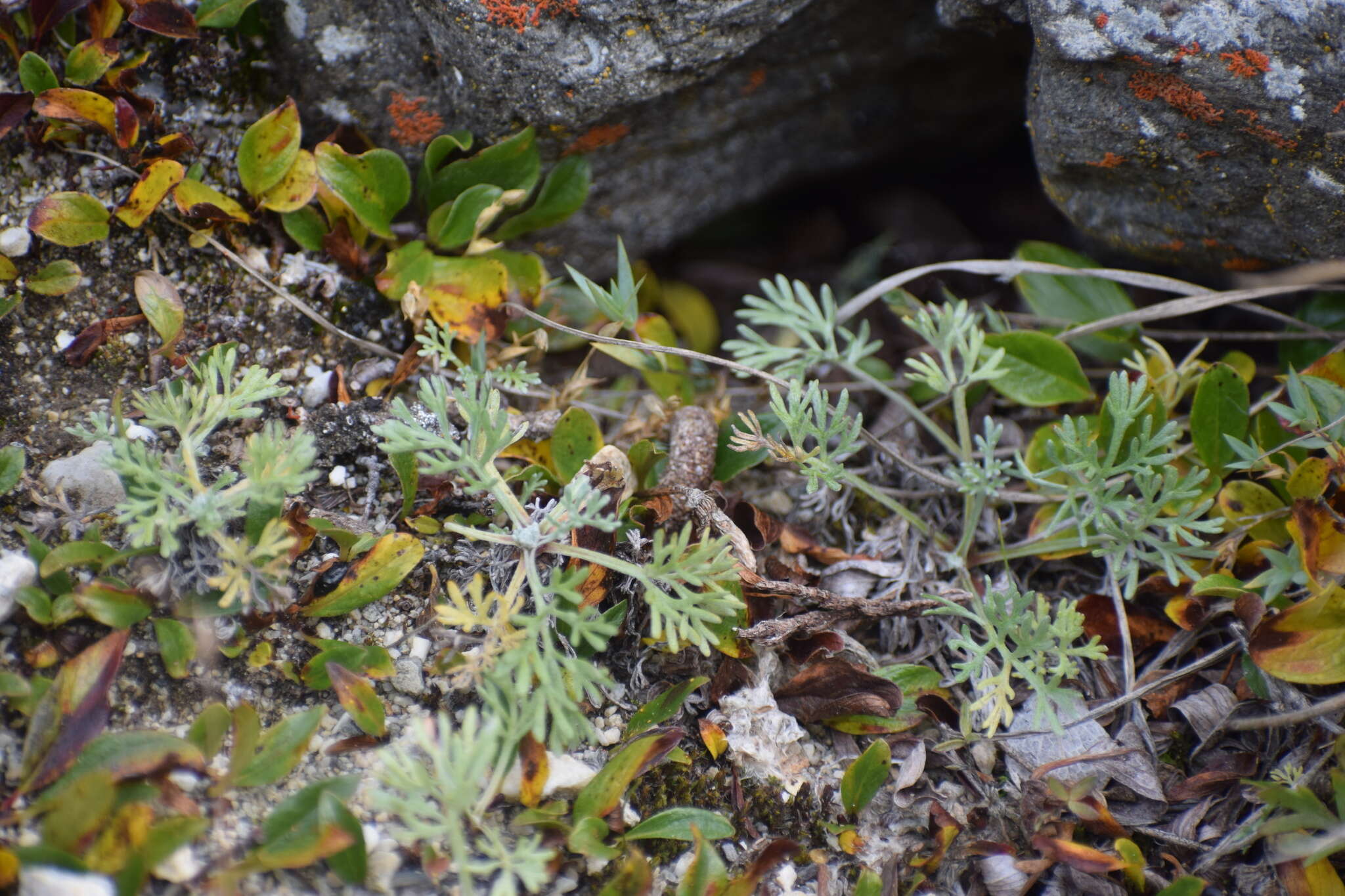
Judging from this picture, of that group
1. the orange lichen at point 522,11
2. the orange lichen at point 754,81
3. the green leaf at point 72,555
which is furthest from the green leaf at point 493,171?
the green leaf at point 72,555

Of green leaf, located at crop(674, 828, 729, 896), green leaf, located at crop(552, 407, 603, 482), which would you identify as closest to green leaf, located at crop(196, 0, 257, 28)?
green leaf, located at crop(552, 407, 603, 482)

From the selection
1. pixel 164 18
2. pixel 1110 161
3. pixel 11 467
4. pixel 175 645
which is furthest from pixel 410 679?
pixel 1110 161

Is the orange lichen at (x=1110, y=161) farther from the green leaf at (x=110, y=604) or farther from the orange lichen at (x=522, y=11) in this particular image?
the green leaf at (x=110, y=604)

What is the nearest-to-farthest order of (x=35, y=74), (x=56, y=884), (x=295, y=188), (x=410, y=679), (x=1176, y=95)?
1. (x=56, y=884)
2. (x=410, y=679)
3. (x=35, y=74)
4. (x=1176, y=95)
5. (x=295, y=188)

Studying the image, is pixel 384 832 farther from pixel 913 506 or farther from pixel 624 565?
pixel 913 506

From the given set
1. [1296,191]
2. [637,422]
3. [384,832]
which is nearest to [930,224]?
[1296,191]

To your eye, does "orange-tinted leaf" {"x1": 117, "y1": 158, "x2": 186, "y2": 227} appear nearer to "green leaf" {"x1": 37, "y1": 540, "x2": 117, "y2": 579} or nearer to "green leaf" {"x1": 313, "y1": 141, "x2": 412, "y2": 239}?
"green leaf" {"x1": 313, "y1": 141, "x2": 412, "y2": 239}

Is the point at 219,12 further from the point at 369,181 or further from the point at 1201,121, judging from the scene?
the point at 1201,121
